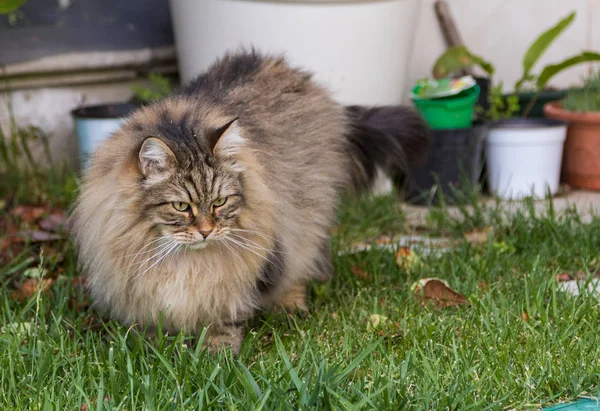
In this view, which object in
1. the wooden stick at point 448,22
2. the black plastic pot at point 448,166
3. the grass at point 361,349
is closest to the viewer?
the grass at point 361,349

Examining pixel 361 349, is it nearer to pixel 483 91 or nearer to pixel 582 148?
pixel 582 148

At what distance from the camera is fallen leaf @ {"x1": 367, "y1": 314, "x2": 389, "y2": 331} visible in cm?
253

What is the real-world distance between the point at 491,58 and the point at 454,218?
191 centimetres

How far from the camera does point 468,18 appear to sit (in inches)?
202

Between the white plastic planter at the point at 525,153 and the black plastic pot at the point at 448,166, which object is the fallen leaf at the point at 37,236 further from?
the white plastic planter at the point at 525,153

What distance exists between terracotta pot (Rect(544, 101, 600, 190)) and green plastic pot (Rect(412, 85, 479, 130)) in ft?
1.93

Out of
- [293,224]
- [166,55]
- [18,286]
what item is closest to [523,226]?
[293,224]

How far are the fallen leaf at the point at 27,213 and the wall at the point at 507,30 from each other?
2396 mm

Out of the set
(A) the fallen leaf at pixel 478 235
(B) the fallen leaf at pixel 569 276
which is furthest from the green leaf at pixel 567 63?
(B) the fallen leaf at pixel 569 276

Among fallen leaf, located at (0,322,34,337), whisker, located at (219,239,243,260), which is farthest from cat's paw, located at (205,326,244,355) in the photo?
fallen leaf, located at (0,322,34,337)

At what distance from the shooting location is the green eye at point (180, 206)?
2.32 meters

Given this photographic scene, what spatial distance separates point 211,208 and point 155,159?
21 centimetres

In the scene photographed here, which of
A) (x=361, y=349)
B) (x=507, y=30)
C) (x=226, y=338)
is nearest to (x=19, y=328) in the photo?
(x=226, y=338)

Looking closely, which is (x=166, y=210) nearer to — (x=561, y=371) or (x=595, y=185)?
(x=561, y=371)
